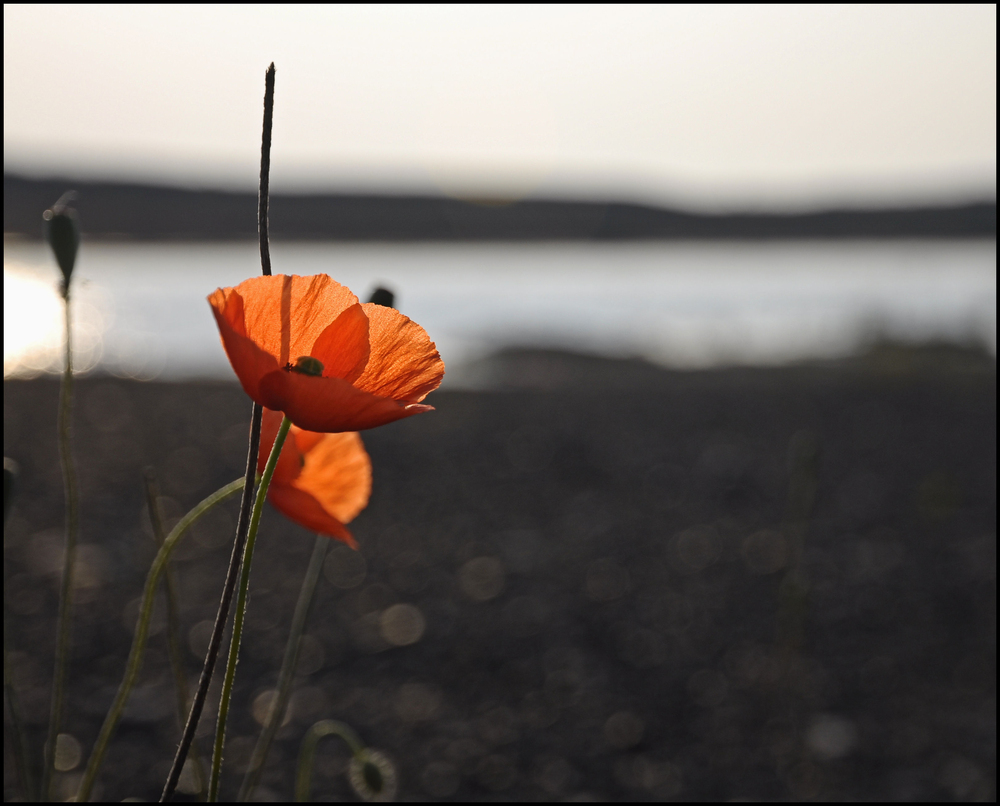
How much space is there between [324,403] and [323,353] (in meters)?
0.09

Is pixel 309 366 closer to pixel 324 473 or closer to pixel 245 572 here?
pixel 245 572

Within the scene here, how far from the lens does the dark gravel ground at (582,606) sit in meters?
1.92

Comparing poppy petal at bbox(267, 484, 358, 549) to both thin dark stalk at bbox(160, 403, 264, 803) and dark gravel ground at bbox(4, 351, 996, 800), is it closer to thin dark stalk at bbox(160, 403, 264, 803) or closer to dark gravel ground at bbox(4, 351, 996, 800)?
thin dark stalk at bbox(160, 403, 264, 803)

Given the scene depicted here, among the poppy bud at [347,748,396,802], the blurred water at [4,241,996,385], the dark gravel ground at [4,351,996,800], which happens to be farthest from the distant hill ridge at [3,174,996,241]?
the poppy bud at [347,748,396,802]

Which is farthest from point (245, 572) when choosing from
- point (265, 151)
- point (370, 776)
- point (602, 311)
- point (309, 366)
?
point (602, 311)

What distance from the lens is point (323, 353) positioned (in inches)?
27.0

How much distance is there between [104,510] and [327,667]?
1.34 metres

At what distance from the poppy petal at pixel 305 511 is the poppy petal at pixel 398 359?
0.13 metres

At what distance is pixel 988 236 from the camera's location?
24844 millimetres

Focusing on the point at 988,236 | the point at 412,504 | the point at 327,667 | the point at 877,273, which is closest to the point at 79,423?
the point at 412,504

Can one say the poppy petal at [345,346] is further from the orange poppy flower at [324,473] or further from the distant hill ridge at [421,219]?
the distant hill ridge at [421,219]

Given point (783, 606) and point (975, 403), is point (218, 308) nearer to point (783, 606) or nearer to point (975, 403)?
point (783, 606)

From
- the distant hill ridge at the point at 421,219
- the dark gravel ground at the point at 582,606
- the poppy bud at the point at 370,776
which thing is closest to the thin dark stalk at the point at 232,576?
the poppy bud at the point at 370,776

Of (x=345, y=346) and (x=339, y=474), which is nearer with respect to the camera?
(x=345, y=346)
